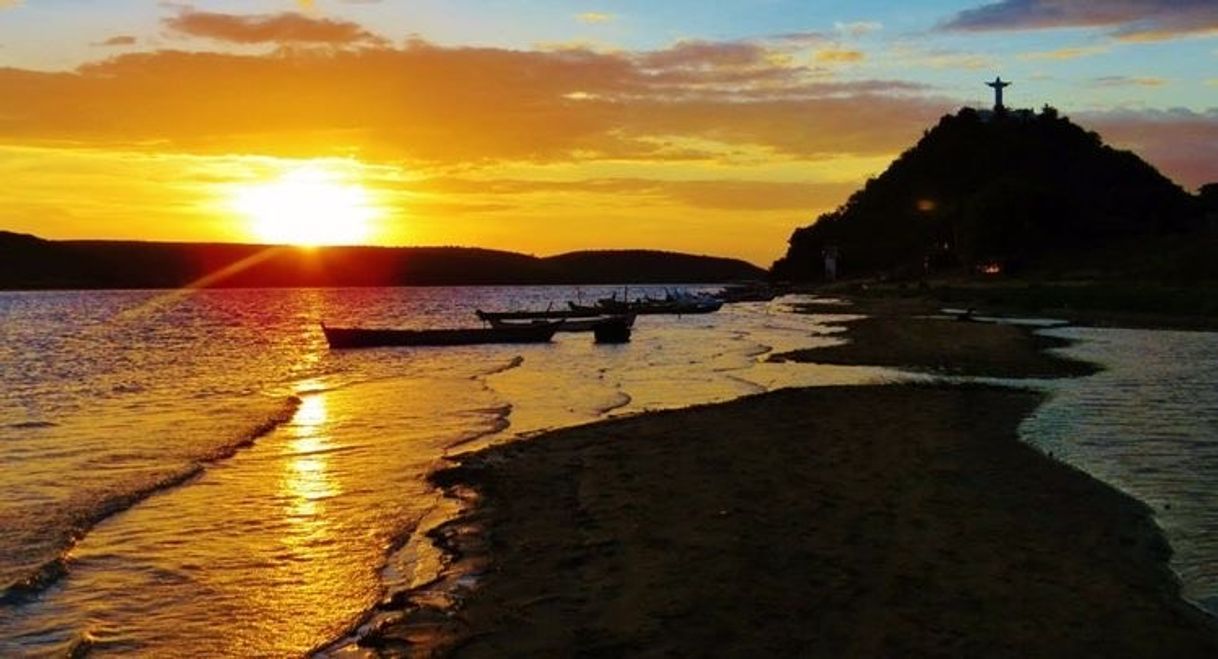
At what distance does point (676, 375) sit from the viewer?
41.4 m

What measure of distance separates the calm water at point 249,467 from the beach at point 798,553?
1548 mm

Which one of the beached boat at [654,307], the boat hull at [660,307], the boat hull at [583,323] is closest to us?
the boat hull at [583,323]

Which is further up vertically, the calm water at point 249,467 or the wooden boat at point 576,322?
the wooden boat at point 576,322

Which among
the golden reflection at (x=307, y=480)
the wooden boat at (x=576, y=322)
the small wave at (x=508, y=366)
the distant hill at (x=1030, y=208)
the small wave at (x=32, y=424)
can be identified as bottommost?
the small wave at (x=32, y=424)

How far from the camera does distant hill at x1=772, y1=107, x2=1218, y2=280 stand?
399 ft

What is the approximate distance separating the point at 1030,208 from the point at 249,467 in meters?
119

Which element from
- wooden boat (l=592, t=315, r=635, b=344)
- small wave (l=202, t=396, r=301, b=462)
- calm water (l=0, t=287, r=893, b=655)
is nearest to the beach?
calm water (l=0, t=287, r=893, b=655)

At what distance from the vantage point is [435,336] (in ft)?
217

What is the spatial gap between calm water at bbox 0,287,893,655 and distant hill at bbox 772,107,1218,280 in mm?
66258

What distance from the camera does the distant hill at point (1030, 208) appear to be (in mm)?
121562

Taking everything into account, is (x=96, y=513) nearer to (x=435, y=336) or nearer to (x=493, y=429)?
(x=493, y=429)

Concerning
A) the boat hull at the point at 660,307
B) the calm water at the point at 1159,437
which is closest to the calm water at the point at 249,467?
the calm water at the point at 1159,437

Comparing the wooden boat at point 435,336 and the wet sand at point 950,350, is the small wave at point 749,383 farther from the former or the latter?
the wooden boat at point 435,336

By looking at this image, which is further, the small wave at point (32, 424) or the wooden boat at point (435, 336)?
the wooden boat at point (435, 336)
